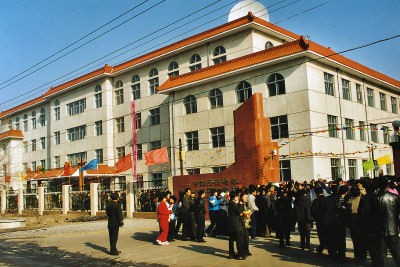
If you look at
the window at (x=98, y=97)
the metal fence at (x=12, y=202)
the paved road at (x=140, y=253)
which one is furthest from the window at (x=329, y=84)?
the metal fence at (x=12, y=202)

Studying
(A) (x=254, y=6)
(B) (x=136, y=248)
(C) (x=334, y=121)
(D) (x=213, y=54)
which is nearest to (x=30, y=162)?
(D) (x=213, y=54)

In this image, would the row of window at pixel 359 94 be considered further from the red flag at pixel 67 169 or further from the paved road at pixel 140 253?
the red flag at pixel 67 169

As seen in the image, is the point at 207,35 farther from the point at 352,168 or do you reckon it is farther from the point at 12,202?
the point at 12,202

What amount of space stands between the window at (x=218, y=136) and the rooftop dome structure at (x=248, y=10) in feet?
32.8

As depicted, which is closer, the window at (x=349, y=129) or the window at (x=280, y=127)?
the window at (x=280, y=127)

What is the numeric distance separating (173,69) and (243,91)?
9557 millimetres

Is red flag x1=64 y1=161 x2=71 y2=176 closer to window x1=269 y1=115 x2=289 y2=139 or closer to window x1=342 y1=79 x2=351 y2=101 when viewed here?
window x1=269 y1=115 x2=289 y2=139

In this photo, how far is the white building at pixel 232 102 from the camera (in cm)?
2730

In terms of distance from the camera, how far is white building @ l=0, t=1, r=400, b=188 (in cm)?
2730

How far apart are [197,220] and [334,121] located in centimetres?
1841

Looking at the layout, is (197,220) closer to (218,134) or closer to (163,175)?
(218,134)

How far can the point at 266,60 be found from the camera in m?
27.6

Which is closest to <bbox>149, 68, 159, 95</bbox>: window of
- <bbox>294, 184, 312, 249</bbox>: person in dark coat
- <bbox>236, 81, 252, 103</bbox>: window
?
<bbox>236, 81, 252, 103</bbox>: window

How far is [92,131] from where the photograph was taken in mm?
43969
